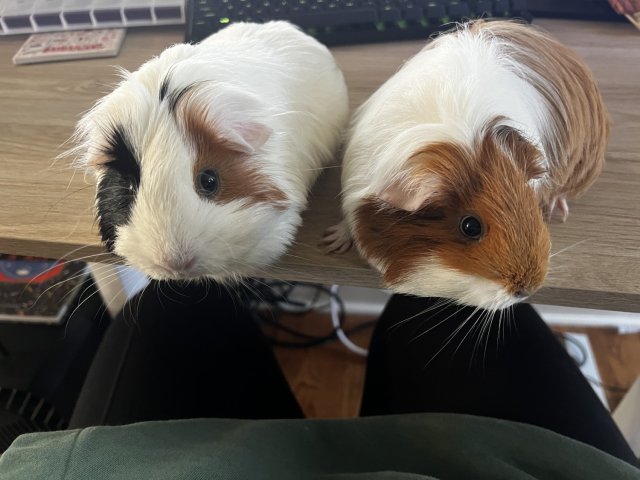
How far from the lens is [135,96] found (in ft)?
1.54

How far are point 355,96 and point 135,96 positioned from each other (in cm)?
Answer: 31

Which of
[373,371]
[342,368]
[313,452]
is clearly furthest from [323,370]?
[313,452]

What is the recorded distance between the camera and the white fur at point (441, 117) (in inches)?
17.9

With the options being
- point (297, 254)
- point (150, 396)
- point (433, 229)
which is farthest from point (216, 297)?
point (433, 229)

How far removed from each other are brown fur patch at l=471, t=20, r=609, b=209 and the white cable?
0.86 meters

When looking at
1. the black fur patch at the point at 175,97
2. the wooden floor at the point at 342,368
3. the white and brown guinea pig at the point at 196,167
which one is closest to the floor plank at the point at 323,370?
the wooden floor at the point at 342,368

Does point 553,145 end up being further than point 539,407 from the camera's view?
No

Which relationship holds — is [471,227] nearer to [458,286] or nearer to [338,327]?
[458,286]

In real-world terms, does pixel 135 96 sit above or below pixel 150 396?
above

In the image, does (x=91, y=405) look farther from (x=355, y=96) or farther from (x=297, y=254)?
(x=355, y=96)

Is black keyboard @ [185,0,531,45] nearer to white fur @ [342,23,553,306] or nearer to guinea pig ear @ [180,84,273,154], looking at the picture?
white fur @ [342,23,553,306]

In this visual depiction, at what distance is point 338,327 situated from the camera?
53.1 inches

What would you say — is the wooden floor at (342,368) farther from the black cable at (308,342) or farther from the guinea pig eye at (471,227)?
the guinea pig eye at (471,227)

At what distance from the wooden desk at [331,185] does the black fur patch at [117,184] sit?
6cm
